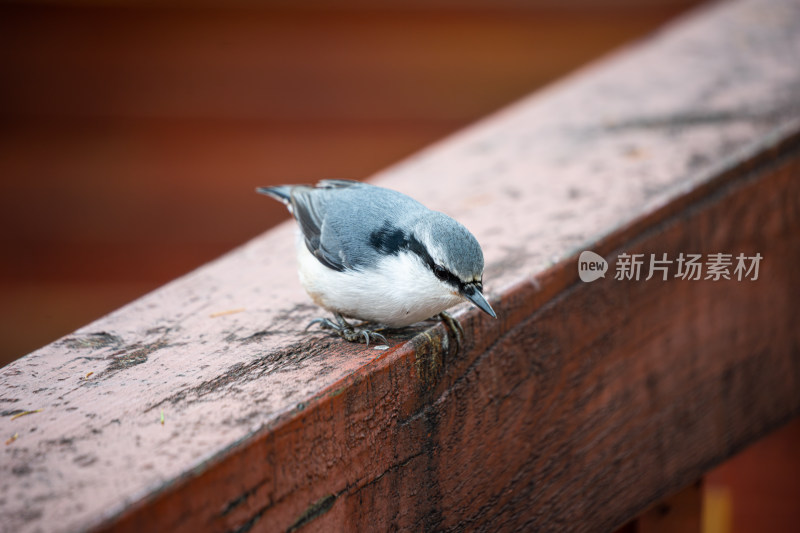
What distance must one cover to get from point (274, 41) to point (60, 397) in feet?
10.7

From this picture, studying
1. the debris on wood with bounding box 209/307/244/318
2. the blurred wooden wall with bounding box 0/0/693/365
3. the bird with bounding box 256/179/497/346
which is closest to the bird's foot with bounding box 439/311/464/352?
the bird with bounding box 256/179/497/346

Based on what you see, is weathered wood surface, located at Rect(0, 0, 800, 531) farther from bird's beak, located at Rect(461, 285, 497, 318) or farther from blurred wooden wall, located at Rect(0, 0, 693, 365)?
blurred wooden wall, located at Rect(0, 0, 693, 365)

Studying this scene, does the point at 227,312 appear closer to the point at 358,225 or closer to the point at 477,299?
the point at 358,225

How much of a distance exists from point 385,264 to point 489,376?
13.4 inches

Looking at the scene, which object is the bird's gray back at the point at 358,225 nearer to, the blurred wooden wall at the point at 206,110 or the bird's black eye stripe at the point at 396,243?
the bird's black eye stripe at the point at 396,243

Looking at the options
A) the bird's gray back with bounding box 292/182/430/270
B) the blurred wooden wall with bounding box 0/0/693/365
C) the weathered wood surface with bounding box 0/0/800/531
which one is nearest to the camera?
the weathered wood surface with bounding box 0/0/800/531

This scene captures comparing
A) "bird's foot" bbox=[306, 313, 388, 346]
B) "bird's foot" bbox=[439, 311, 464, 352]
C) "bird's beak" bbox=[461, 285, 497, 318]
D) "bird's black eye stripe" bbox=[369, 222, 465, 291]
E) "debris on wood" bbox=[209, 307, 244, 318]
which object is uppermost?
"bird's black eye stripe" bbox=[369, 222, 465, 291]

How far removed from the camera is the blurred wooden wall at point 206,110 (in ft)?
13.0

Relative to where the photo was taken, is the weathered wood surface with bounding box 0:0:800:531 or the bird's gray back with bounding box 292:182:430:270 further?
the bird's gray back with bounding box 292:182:430:270

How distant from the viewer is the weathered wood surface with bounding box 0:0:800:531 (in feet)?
3.09

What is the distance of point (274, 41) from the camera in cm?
406

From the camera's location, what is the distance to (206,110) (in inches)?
161

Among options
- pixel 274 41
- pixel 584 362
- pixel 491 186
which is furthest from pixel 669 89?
pixel 274 41

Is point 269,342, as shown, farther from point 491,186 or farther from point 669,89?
point 669,89
